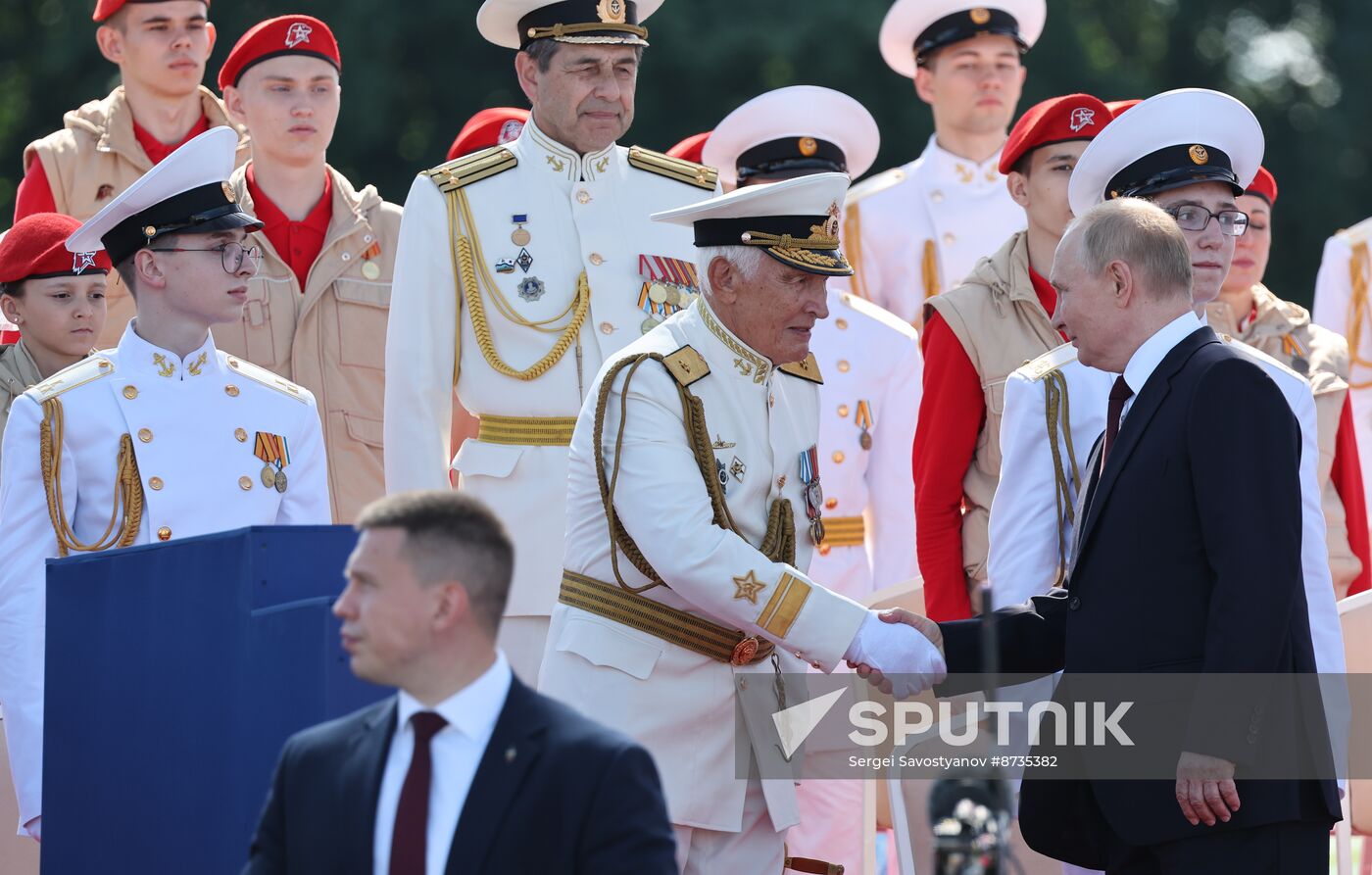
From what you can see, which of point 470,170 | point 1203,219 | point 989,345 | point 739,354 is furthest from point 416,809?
point 989,345

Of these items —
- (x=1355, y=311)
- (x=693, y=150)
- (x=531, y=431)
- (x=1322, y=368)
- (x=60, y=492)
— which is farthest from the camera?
(x=1355, y=311)

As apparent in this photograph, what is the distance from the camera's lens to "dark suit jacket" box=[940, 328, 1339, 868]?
16.5 feet

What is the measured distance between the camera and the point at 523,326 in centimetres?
643

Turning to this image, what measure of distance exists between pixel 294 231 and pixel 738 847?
3.09 metres

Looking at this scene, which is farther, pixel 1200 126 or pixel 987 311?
pixel 987 311

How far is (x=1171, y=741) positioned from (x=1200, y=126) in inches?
72.9

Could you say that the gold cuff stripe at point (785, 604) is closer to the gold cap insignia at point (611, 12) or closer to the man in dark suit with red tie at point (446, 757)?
the man in dark suit with red tie at point (446, 757)

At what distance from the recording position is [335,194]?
8070 millimetres

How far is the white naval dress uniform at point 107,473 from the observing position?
591cm

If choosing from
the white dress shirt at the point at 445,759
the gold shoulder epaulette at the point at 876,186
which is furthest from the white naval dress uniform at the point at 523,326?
the gold shoulder epaulette at the point at 876,186

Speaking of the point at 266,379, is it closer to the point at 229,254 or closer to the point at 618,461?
the point at 229,254

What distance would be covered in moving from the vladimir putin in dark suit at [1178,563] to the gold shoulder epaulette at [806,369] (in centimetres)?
68

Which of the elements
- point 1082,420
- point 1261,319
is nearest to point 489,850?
point 1082,420

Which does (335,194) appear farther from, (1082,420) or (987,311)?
(1082,420)
